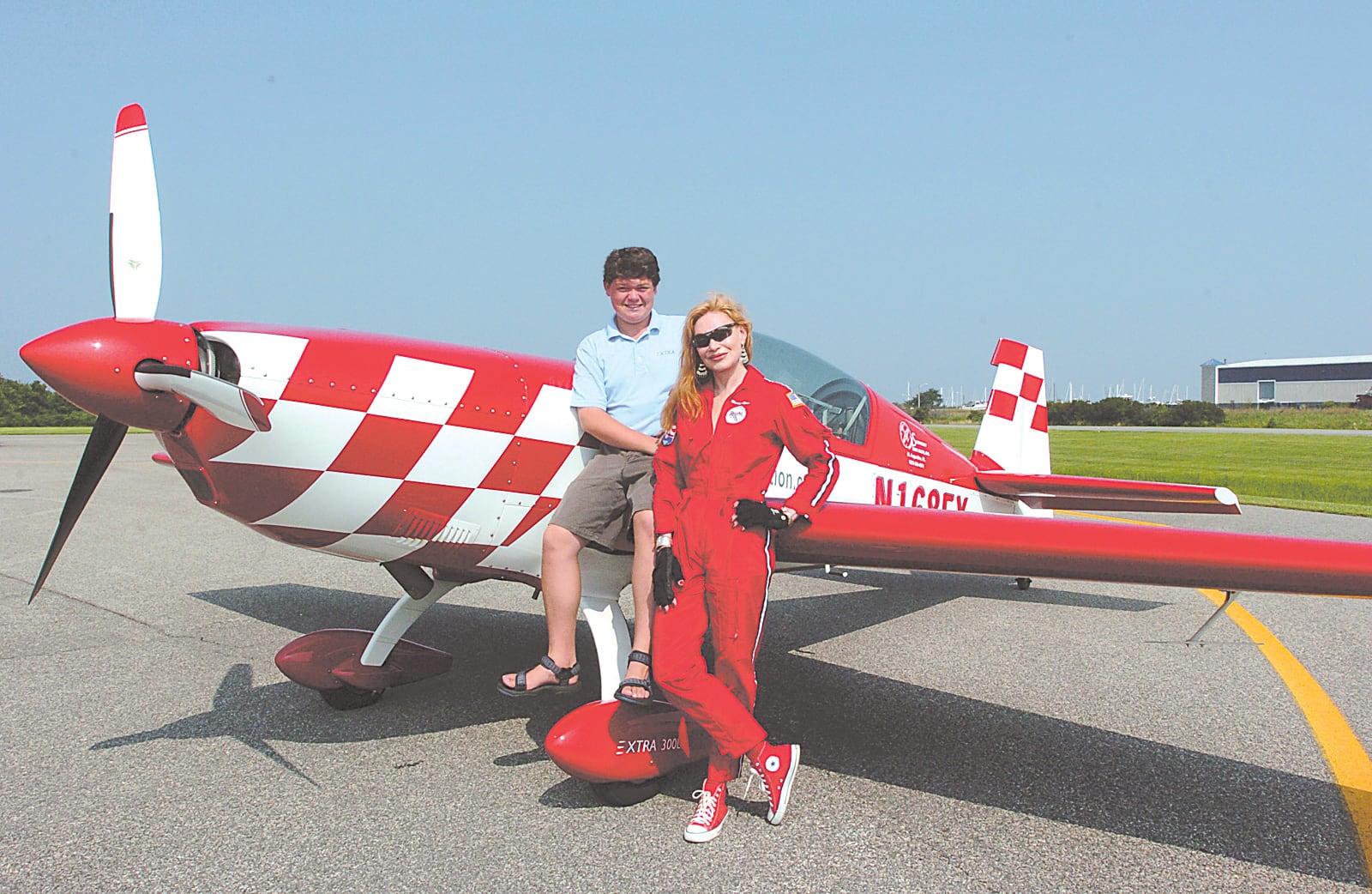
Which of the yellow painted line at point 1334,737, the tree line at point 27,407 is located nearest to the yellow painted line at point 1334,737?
the yellow painted line at point 1334,737

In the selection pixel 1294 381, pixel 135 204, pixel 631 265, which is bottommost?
pixel 1294 381

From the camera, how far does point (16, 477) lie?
15016mm

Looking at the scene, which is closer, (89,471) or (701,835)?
(701,835)

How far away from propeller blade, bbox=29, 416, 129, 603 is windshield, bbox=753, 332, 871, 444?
248 centimetres

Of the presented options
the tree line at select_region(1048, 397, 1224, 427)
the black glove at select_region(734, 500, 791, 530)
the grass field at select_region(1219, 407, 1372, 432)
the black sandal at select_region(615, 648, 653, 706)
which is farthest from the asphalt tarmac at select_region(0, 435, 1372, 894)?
the tree line at select_region(1048, 397, 1224, 427)

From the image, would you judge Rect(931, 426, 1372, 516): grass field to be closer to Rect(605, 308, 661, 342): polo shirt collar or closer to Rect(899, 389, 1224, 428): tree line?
Rect(605, 308, 661, 342): polo shirt collar

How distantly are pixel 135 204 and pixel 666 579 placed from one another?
2.23 m

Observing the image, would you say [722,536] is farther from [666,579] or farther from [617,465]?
[617,465]

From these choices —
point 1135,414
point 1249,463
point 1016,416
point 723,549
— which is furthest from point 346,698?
point 1135,414

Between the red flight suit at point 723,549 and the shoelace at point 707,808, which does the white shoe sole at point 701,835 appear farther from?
the red flight suit at point 723,549

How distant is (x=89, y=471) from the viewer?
3.32 m

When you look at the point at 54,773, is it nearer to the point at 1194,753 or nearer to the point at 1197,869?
the point at 1197,869

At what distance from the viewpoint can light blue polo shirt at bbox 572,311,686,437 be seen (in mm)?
3371

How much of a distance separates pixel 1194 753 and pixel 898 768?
119 cm
